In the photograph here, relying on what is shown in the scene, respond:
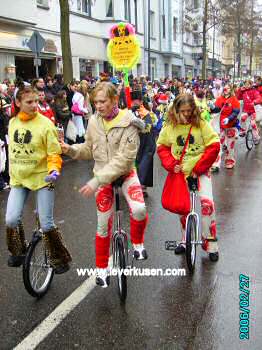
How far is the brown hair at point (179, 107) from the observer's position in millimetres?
4746

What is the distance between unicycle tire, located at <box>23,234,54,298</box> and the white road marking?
282 mm

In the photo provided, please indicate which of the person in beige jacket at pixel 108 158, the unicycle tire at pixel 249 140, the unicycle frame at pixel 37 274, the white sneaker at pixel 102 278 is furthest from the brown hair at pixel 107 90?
the unicycle tire at pixel 249 140

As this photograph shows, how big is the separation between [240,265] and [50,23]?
70.7 ft

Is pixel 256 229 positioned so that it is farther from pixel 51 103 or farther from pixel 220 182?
pixel 51 103

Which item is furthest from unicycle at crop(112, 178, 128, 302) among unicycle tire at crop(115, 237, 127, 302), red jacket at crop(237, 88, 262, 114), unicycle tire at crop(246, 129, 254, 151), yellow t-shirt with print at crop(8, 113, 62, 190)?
red jacket at crop(237, 88, 262, 114)

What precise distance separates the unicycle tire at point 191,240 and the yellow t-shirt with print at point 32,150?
1.58m

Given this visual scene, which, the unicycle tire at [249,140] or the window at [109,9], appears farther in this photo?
the window at [109,9]

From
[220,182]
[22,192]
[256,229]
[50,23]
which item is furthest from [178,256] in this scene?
[50,23]

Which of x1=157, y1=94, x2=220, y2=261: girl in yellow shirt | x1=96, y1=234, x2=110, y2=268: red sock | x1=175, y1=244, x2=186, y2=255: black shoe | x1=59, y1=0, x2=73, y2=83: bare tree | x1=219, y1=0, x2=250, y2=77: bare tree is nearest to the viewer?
x1=96, y1=234, x2=110, y2=268: red sock

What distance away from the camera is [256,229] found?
627 centimetres

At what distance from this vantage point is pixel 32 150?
4.18m

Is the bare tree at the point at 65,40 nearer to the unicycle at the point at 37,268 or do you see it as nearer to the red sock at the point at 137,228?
the unicycle at the point at 37,268

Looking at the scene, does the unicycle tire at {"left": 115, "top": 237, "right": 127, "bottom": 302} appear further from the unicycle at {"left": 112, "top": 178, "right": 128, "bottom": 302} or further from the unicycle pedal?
the unicycle pedal

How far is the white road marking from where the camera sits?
359 centimetres
